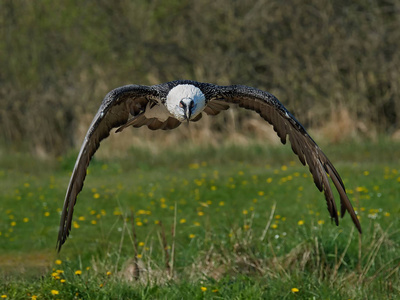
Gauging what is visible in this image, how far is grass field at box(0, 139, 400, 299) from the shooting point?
20.6 feet

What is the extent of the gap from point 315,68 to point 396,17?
231 cm

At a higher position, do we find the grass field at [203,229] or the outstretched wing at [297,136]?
the outstretched wing at [297,136]

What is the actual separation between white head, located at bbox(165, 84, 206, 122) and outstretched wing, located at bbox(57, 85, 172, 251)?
204 mm

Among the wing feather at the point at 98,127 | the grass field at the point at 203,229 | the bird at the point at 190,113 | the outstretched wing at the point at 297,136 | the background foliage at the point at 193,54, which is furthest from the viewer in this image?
the background foliage at the point at 193,54

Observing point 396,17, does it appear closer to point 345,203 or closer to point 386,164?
point 386,164

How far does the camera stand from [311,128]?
17.3 m

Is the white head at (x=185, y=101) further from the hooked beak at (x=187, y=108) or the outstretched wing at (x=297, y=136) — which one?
the outstretched wing at (x=297, y=136)

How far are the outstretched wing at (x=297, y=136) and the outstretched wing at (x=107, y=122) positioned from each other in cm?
68

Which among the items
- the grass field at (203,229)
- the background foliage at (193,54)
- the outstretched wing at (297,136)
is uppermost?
the background foliage at (193,54)

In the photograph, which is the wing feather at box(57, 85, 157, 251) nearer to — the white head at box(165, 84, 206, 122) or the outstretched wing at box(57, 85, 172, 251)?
the outstretched wing at box(57, 85, 172, 251)

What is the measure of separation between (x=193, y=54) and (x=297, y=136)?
12099mm

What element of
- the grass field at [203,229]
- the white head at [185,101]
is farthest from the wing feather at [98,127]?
the grass field at [203,229]

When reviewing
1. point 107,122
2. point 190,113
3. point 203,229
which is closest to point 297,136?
point 190,113

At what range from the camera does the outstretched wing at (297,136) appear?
5965 mm
